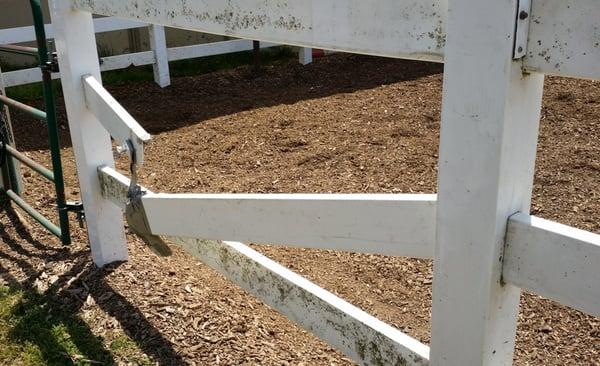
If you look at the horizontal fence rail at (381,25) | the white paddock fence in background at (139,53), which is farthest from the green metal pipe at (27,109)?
the white paddock fence in background at (139,53)

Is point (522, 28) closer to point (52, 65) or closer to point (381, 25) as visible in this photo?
point (381, 25)

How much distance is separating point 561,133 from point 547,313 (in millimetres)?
2446

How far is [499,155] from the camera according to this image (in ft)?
3.91

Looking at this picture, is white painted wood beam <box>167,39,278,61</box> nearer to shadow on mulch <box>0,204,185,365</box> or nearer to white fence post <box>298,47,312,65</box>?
white fence post <box>298,47,312,65</box>

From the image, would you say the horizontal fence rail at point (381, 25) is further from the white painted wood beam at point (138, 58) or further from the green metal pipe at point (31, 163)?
the white painted wood beam at point (138, 58)

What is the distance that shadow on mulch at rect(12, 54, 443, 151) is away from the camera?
6.04 meters

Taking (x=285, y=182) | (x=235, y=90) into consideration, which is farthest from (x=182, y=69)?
(x=285, y=182)

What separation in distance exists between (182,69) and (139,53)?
0.92 m

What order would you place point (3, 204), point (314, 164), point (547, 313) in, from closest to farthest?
1. point (547, 313)
2. point (3, 204)
3. point (314, 164)

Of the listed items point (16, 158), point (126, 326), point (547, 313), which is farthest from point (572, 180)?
point (16, 158)

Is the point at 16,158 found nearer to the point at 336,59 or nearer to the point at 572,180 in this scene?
the point at 572,180

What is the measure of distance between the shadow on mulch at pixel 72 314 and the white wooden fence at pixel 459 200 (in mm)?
1083

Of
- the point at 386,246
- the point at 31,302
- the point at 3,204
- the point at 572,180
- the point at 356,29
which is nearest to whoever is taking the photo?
the point at 356,29

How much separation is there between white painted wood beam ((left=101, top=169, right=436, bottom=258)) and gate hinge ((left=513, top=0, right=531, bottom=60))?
436mm
